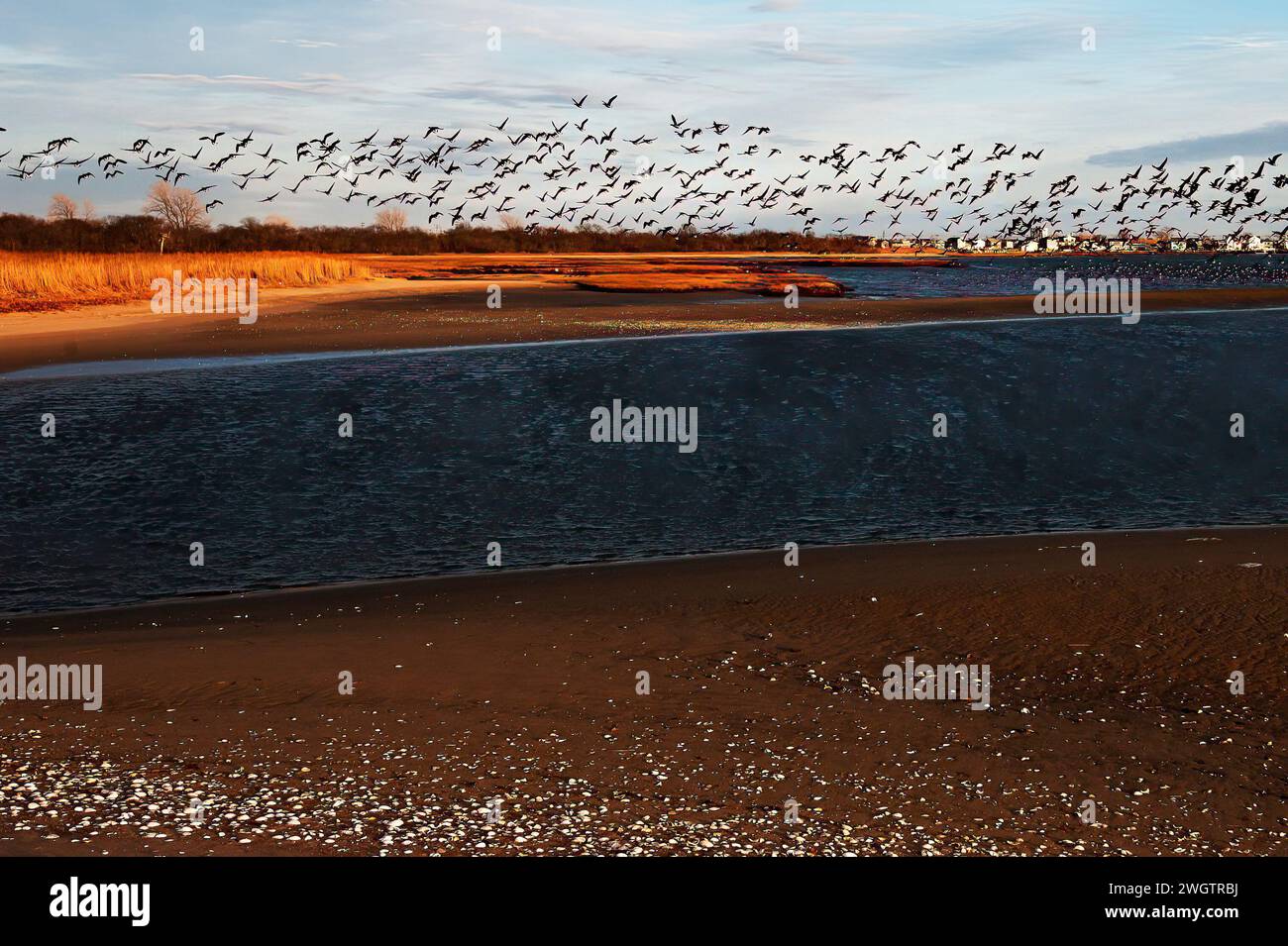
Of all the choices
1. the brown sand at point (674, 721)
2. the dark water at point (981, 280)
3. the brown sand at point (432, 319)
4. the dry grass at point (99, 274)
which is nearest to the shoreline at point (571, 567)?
the brown sand at point (674, 721)

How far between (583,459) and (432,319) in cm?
2251

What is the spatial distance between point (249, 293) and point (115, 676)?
41371mm

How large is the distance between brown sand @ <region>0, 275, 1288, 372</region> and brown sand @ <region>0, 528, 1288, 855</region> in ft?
71.8

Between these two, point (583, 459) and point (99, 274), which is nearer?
point (583, 459)

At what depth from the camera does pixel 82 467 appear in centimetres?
1698

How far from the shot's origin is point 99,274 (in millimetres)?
42438

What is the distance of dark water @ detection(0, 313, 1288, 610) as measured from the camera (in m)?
13.2

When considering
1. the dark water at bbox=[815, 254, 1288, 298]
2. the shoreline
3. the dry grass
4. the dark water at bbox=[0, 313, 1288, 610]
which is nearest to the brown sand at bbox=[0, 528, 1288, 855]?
the shoreline

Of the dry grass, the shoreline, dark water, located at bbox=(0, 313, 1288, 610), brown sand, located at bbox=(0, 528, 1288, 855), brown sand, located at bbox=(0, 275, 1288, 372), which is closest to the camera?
brown sand, located at bbox=(0, 528, 1288, 855)

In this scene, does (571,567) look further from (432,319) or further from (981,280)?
(981,280)

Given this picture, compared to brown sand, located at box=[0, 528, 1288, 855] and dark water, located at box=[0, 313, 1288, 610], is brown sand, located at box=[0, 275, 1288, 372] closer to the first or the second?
dark water, located at box=[0, 313, 1288, 610]

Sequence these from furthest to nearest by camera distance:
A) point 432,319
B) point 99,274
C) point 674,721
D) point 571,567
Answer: point 99,274, point 432,319, point 571,567, point 674,721

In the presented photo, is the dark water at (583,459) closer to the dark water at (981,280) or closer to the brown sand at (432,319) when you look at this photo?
the brown sand at (432,319)

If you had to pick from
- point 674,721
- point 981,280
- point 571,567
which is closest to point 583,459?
point 571,567
